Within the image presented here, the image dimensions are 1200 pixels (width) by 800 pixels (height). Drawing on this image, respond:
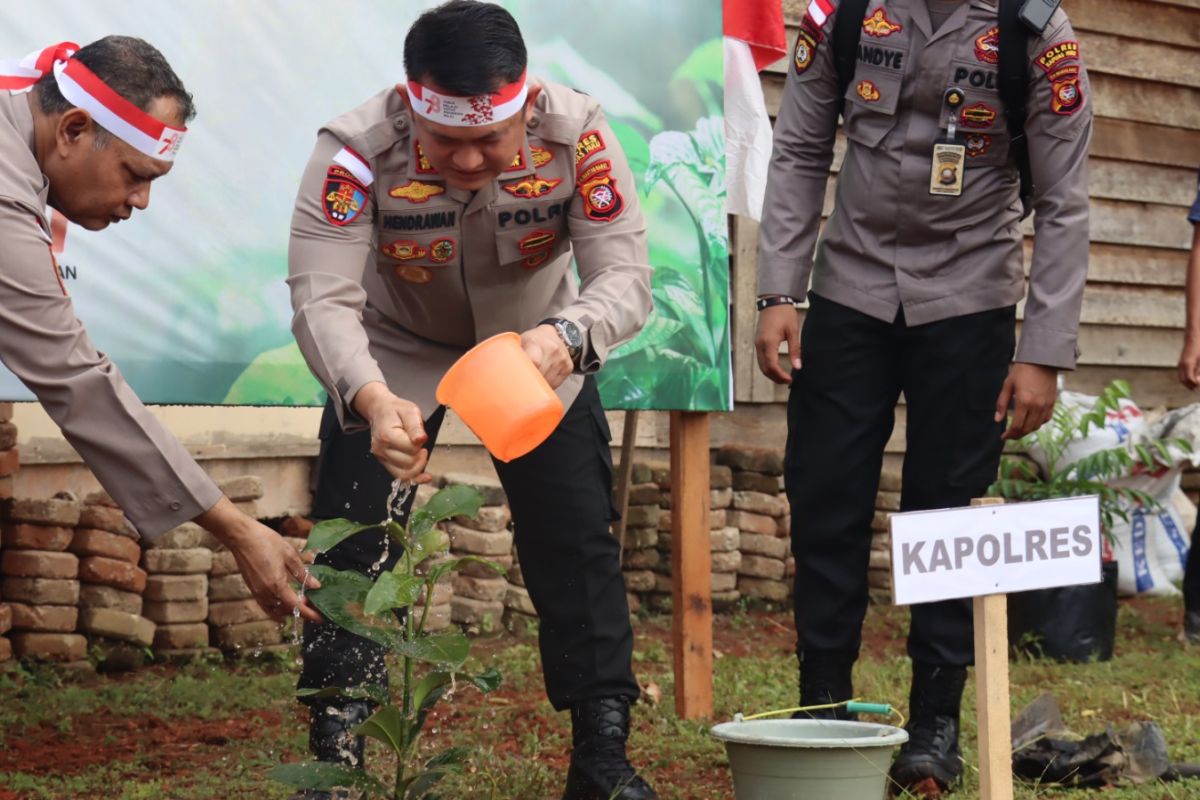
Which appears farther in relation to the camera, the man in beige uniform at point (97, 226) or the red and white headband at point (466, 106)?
the red and white headband at point (466, 106)

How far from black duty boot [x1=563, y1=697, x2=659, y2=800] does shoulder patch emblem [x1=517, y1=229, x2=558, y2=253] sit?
988 millimetres

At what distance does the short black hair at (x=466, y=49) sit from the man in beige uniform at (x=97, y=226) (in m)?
0.51

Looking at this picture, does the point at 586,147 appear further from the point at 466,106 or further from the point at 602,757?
the point at 602,757

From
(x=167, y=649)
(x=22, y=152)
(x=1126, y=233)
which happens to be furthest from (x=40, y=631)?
(x=1126, y=233)

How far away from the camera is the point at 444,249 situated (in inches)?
121

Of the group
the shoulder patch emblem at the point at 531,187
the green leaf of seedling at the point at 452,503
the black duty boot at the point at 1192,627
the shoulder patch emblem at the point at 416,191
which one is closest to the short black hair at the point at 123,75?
the shoulder patch emblem at the point at 416,191

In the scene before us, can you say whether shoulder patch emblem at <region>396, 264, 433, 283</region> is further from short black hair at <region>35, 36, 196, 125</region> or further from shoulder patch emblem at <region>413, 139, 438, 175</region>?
short black hair at <region>35, 36, 196, 125</region>

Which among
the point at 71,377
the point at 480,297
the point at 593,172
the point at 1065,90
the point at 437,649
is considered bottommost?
the point at 437,649

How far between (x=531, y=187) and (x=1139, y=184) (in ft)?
18.3

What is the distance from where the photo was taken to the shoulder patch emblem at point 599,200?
9.87ft

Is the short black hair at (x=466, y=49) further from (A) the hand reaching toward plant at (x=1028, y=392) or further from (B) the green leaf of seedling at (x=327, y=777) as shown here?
(A) the hand reaching toward plant at (x=1028, y=392)

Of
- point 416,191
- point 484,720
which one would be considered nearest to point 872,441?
point 416,191

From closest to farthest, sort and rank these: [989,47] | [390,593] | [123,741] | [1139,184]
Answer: [390,593] → [989,47] → [123,741] → [1139,184]

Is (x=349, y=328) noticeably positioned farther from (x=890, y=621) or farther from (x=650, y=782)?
(x=890, y=621)
